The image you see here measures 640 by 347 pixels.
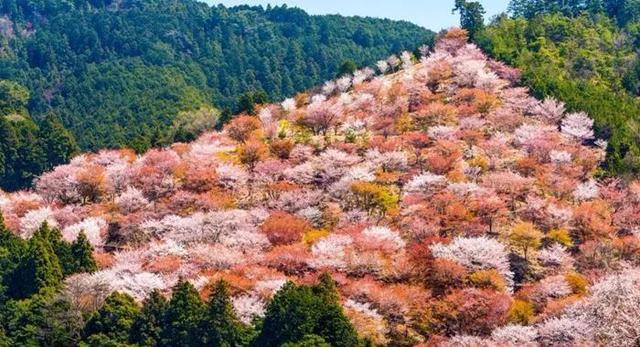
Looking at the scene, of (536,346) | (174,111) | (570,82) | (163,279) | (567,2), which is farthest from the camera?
(174,111)

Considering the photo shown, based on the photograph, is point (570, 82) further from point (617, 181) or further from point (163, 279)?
point (163, 279)

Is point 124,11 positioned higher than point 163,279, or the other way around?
point 124,11

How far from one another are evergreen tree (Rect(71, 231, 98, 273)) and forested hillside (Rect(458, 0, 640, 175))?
123ft

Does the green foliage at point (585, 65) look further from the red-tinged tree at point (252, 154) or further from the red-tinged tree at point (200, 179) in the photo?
the red-tinged tree at point (200, 179)

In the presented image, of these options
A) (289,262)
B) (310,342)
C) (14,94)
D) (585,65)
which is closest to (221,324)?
(310,342)

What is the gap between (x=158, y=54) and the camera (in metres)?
146

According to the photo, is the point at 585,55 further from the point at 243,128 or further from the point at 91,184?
the point at 91,184

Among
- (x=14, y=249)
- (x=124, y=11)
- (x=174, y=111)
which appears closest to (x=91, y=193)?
(x=14, y=249)

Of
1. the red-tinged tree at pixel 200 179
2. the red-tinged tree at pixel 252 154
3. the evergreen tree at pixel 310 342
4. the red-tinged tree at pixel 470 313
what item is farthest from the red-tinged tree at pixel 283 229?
the red-tinged tree at pixel 252 154

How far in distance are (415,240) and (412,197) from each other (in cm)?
723

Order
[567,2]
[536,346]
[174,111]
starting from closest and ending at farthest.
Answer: [536,346]
[567,2]
[174,111]

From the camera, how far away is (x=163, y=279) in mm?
45188

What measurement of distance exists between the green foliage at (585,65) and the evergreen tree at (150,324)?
3609 centimetres

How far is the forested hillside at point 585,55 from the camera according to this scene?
6838cm
